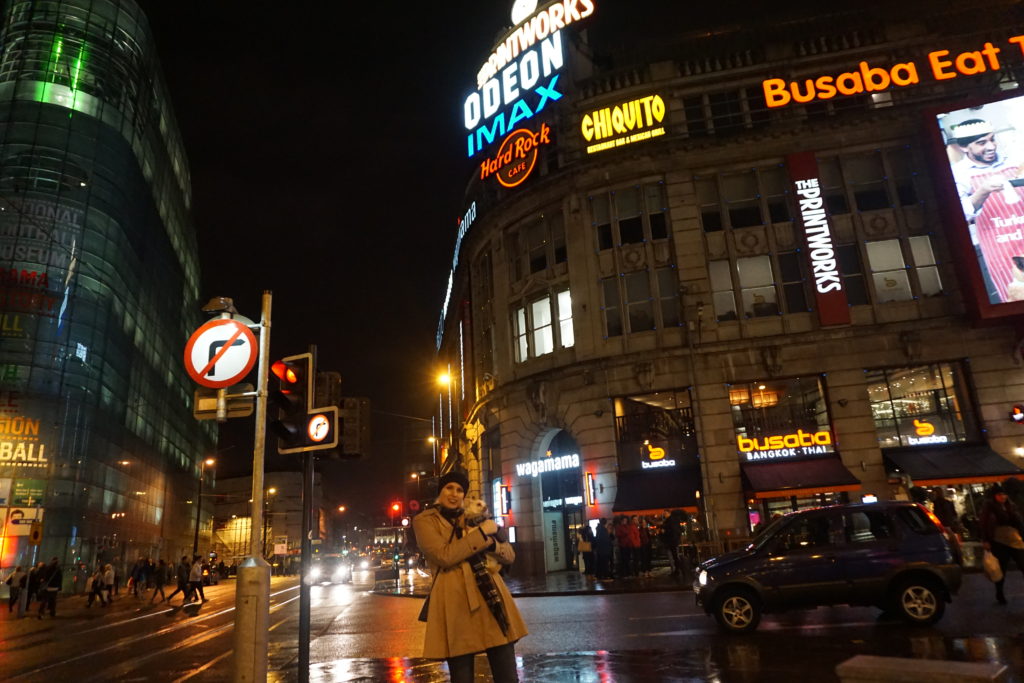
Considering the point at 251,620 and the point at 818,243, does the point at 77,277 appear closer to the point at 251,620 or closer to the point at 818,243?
the point at 818,243

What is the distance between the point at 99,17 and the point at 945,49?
46.0 metres

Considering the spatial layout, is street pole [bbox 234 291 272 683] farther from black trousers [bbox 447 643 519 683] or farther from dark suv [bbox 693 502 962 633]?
dark suv [bbox 693 502 962 633]

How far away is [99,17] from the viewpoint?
40.6 metres

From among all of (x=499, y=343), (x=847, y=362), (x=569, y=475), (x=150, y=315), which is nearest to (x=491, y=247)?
(x=499, y=343)

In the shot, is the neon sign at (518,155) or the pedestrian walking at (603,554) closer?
the pedestrian walking at (603,554)

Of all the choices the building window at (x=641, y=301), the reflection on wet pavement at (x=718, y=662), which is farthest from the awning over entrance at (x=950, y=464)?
the reflection on wet pavement at (x=718, y=662)

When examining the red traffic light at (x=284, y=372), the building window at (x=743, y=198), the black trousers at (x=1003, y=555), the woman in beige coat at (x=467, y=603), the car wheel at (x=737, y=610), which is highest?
the building window at (x=743, y=198)

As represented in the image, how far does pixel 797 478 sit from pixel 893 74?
16.5 m

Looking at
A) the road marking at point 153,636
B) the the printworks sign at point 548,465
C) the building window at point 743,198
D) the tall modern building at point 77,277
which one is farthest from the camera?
the tall modern building at point 77,277

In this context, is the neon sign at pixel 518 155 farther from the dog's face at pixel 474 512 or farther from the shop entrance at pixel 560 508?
the dog's face at pixel 474 512

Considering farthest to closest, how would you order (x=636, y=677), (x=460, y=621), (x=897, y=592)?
(x=897, y=592), (x=636, y=677), (x=460, y=621)

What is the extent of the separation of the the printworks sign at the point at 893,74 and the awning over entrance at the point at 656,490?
49.8ft

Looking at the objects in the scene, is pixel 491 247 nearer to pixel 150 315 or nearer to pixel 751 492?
pixel 751 492

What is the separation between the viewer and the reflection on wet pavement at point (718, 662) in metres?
7.17
